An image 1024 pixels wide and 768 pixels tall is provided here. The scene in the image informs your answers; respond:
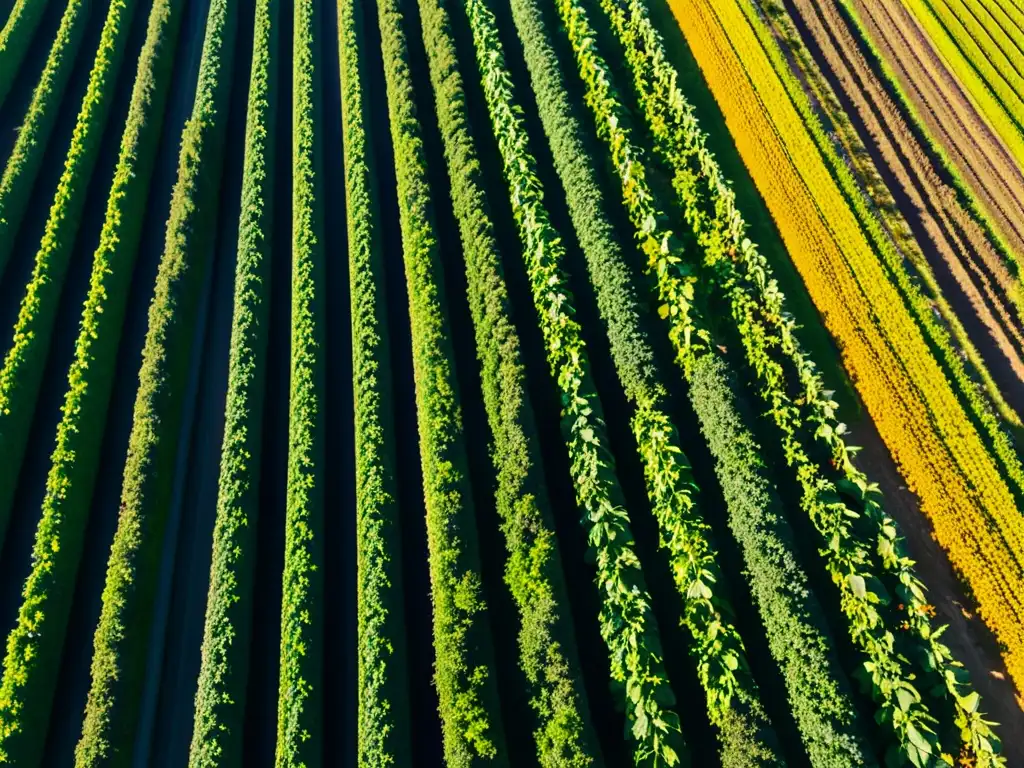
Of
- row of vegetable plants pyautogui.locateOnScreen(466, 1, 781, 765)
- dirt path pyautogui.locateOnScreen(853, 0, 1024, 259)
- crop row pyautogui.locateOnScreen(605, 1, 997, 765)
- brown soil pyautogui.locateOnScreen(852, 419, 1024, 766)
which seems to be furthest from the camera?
dirt path pyautogui.locateOnScreen(853, 0, 1024, 259)

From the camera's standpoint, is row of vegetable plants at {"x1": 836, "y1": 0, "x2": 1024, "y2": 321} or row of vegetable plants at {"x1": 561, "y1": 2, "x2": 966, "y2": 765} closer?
row of vegetable plants at {"x1": 561, "y1": 2, "x2": 966, "y2": 765}

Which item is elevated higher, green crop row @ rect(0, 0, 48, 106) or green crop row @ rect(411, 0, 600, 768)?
green crop row @ rect(0, 0, 48, 106)

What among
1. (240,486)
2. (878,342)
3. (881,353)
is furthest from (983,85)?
(240,486)

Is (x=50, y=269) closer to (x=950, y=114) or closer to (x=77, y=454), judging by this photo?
(x=77, y=454)

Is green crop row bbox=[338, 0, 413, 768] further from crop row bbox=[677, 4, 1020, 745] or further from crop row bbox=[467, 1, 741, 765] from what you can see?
crop row bbox=[677, 4, 1020, 745]

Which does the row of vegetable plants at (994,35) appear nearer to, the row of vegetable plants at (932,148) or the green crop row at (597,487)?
the row of vegetable plants at (932,148)

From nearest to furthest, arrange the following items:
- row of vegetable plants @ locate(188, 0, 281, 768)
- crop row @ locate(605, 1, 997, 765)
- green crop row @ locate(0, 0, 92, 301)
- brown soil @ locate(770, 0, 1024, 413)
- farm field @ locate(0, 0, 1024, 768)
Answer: crop row @ locate(605, 1, 997, 765), row of vegetable plants @ locate(188, 0, 281, 768), farm field @ locate(0, 0, 1024, 768), brown soil @ locate(770, 0, 1024, 413), green crop row @ locate(0, 0, 92, 301)

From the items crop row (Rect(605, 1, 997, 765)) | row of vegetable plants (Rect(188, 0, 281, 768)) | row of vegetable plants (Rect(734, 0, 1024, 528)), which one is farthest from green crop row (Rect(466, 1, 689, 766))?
row of vegetable plants (Rect(188, 0, 281, 768))
